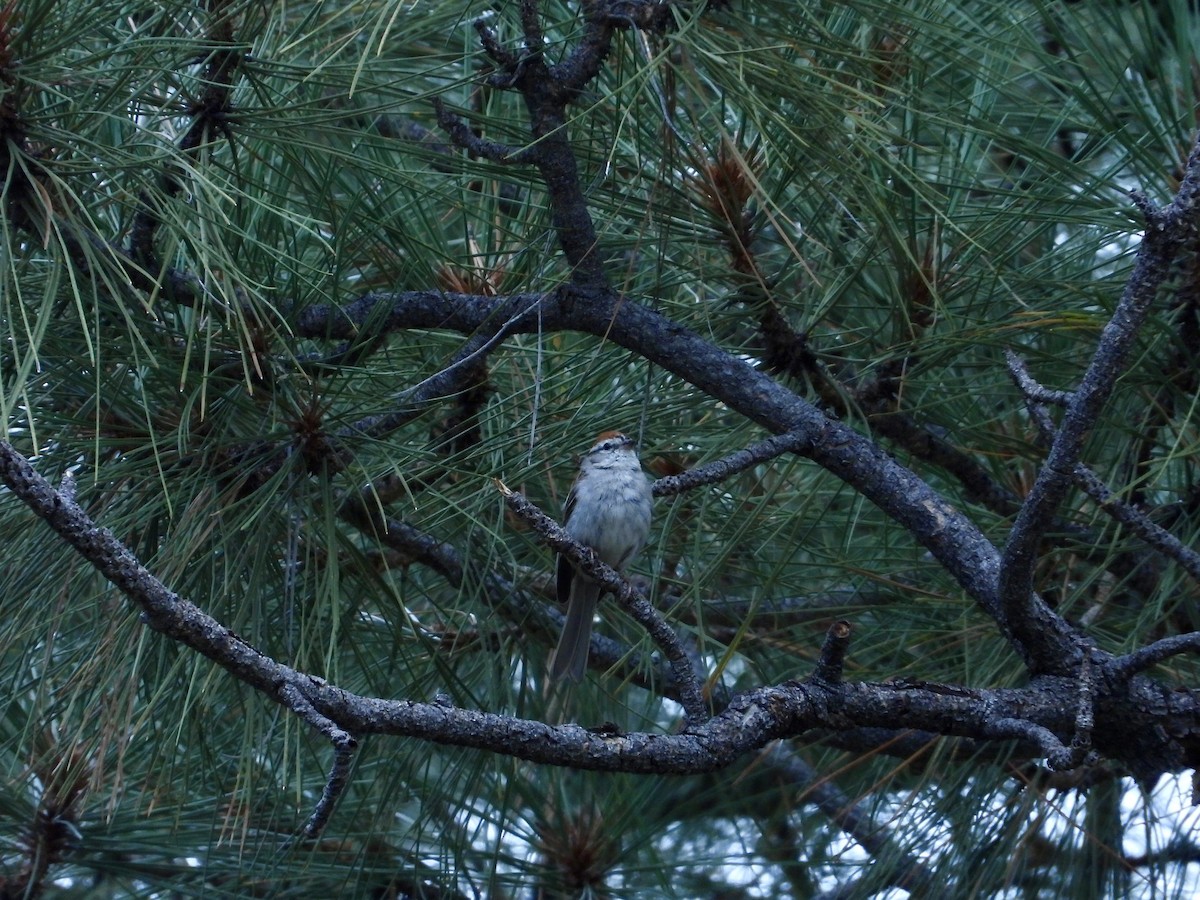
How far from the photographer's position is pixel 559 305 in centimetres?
185

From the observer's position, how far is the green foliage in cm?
167

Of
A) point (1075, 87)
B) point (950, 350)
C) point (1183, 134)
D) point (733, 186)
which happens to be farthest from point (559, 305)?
point (1183, 134)

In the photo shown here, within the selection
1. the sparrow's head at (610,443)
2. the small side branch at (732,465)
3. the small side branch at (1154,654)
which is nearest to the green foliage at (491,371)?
the sparrow's head at (610,443)

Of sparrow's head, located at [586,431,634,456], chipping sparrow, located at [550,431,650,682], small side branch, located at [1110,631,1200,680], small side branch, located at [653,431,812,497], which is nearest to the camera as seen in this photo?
small side branch, located at [1110,631,1200,680]

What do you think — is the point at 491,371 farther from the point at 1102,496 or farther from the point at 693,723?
the point at 1102,496

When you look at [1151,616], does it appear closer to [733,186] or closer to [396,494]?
[733,186]

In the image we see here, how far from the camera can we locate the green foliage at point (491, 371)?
1673 millimetres

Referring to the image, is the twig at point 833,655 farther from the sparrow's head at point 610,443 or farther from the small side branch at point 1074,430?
the sparrow's head at point 610,443

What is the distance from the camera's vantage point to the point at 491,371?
7.23ft

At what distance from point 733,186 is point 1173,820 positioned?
1.41 m

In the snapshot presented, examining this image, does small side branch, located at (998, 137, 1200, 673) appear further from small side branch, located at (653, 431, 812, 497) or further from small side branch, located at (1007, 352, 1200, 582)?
small side branch, located at (653, 431, 812, 497)

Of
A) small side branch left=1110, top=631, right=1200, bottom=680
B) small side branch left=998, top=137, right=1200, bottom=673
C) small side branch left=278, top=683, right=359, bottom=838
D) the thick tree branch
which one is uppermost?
small side branch left=998, top=137, right=1200, bottom=673

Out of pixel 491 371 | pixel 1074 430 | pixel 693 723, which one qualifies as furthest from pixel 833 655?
pixel 491 371

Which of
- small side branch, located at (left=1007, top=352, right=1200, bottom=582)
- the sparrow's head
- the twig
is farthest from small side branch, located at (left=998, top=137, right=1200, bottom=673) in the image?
the sparrow's head
